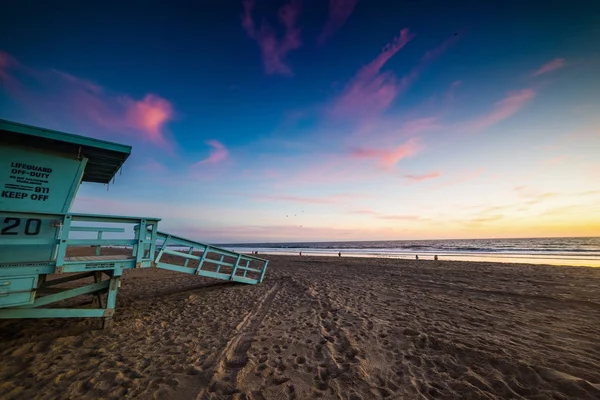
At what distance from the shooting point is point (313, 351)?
469 centimetres

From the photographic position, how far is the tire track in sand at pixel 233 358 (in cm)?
351

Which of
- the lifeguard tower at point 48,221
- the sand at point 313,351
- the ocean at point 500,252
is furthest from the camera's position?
the ocean at point 500,252

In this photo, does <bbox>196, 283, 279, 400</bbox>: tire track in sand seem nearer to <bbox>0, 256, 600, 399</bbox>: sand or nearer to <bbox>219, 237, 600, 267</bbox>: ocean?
<bbox>0, 256, 600, 399</bbox>: sand

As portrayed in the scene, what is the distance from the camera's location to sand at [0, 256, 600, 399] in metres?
3.49

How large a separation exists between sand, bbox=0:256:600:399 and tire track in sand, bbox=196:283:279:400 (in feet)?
0.08

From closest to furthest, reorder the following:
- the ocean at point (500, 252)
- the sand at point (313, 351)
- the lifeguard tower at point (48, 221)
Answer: the sand at point (313, 351), the lifeguard tower at point (48, 221), the ocean at point (500, 252)

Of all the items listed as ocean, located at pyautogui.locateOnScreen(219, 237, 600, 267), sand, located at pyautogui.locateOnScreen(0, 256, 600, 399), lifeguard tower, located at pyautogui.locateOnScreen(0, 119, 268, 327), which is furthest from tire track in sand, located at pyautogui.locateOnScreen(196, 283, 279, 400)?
ocean, located at pyautogui.locateOnScreen(219, 237, 600, 267)

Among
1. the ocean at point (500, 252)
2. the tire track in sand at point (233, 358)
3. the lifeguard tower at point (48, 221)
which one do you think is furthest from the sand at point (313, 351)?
the ocean at point (500, 252)

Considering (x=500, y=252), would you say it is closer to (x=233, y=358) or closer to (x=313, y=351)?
(x=313, y=351)

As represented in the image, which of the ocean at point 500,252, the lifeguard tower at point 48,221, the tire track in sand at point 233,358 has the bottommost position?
the tire track in sand at point 233,358

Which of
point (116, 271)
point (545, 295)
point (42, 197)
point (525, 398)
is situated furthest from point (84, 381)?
point (545, 295)

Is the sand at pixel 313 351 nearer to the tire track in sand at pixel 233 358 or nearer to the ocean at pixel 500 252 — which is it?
the tire track in sand at pixel 233 358

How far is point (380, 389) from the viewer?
3.51 metres

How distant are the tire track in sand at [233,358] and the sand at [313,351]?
2 centimetres
